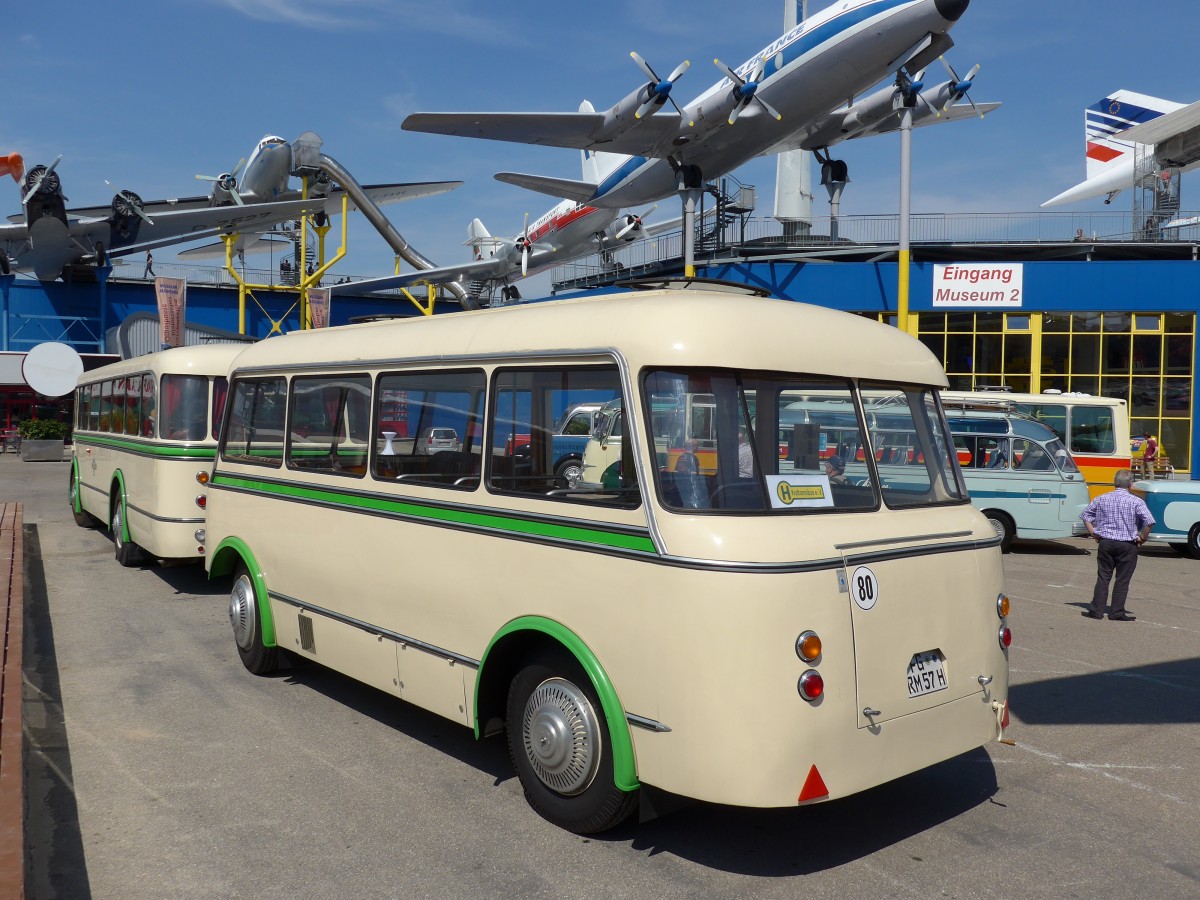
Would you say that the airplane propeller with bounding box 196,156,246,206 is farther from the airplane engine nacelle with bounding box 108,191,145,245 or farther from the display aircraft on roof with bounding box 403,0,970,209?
the display aircraft on roof with bounding box 403,0,970,209

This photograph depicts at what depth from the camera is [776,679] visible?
3.96 meters

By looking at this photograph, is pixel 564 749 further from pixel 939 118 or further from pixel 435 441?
pixel 939 118

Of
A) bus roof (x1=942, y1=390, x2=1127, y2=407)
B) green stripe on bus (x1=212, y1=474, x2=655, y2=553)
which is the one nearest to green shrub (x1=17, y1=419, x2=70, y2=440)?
bus roof (x1=942, y1=390, x2=1127, y2=407)

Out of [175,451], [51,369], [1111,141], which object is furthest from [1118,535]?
[1111,141]

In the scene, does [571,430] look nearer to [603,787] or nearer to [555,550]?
[555,550]

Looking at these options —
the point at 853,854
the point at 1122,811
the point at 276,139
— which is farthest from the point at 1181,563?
the point at 276,139

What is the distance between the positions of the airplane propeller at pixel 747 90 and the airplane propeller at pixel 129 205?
3412 cm

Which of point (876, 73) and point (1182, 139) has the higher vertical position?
point (1182, 139)

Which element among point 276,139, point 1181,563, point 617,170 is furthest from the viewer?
point 276,139

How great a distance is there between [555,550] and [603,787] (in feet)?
3.53

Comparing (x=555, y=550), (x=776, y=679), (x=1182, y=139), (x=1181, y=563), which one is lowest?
(x=1181, y=563)

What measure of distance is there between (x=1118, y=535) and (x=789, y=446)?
23.1ft

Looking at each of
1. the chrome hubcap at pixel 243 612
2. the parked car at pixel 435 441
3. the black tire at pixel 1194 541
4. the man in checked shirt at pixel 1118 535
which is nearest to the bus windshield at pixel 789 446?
the parked car at pixel 435 441

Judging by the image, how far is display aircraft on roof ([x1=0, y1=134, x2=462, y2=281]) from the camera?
44.0m
